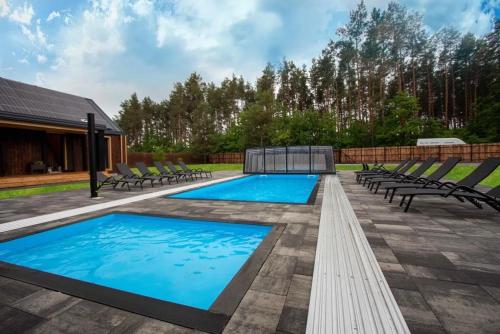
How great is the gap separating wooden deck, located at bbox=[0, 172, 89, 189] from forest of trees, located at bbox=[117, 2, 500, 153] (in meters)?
19.9

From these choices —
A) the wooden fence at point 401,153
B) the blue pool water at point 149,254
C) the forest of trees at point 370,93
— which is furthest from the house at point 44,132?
the forest of trees at point 370,93

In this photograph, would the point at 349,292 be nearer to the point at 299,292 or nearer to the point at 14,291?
the point at 299,292

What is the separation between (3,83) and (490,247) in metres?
19.8

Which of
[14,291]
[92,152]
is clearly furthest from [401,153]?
[14,291]

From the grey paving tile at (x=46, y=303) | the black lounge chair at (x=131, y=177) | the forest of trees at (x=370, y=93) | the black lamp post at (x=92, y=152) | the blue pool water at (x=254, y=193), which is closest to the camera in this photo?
the grey paving tile at (x=46, y=303)

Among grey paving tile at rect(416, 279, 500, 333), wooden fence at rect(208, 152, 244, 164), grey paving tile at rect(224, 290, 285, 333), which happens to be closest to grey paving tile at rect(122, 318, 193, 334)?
grey paving tile at rect(224, 290, 285, 333)

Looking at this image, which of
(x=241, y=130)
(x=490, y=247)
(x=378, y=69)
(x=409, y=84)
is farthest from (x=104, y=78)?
(x=409, y=84)

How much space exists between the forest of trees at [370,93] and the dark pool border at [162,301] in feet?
90.2

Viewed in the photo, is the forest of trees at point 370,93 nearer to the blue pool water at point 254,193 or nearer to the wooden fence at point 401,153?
the wooden fence at point 401,153

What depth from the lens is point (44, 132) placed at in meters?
13.9

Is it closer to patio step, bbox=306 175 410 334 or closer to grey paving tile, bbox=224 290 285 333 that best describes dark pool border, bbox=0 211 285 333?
grey paving tile, bbox=224 290 285 333

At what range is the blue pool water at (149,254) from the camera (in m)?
2.82

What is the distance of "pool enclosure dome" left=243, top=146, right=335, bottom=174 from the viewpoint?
15.1 metres

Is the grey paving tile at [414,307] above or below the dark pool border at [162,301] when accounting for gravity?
above
